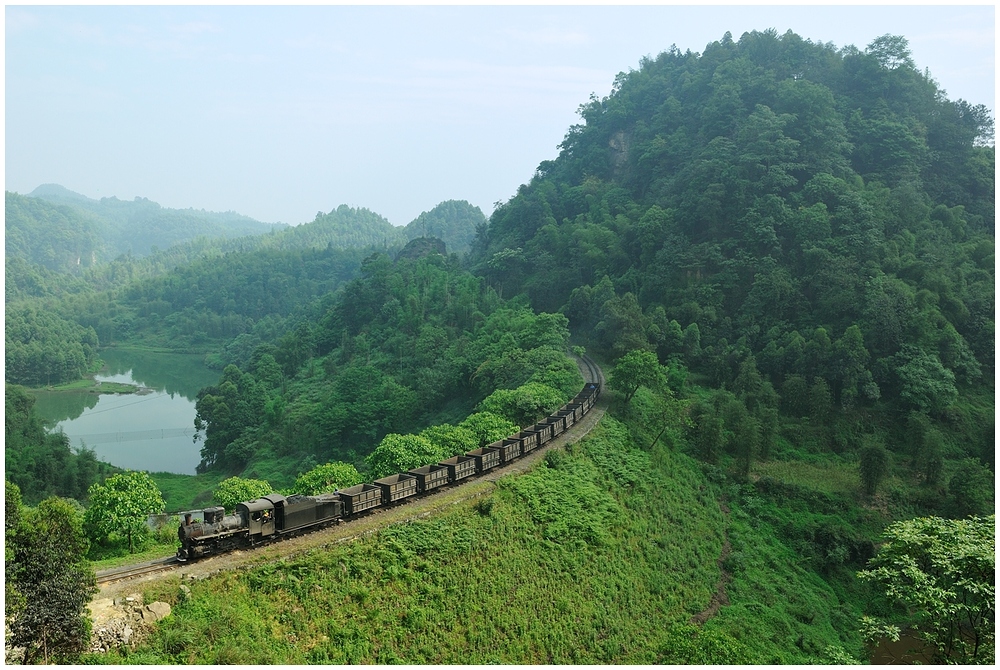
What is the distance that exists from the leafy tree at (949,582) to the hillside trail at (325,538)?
12347mm

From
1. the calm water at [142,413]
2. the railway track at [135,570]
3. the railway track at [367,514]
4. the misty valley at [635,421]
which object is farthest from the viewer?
the calm water at [142,413]

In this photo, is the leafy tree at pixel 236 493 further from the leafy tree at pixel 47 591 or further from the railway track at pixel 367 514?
the leafy tree at pixel 47 591

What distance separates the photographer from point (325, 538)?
19.6 m

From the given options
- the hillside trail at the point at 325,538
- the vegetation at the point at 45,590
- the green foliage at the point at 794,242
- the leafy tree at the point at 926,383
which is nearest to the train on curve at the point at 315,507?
the hillside trail at the point at 325,538

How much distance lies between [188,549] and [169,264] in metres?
192

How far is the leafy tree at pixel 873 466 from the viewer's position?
113 ft

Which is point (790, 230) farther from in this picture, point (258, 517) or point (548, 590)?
point (258, 517)

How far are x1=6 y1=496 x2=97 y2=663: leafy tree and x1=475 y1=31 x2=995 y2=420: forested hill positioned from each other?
120ft

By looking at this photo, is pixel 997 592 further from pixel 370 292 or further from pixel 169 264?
pixel 169 264

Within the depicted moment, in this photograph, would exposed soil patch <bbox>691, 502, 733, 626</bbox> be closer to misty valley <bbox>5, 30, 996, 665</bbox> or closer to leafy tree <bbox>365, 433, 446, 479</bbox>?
misty valley <bbox>5, 30, 996, 665</bbox>

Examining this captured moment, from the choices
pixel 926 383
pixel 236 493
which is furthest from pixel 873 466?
pixel 236 493

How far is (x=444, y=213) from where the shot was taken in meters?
176

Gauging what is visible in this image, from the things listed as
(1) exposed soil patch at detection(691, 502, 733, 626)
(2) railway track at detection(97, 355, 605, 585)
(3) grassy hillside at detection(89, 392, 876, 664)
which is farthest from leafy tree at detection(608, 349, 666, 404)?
(1) exposed soil patch at detection(691, 502, 733, 626)

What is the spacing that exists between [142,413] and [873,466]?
7113cm
